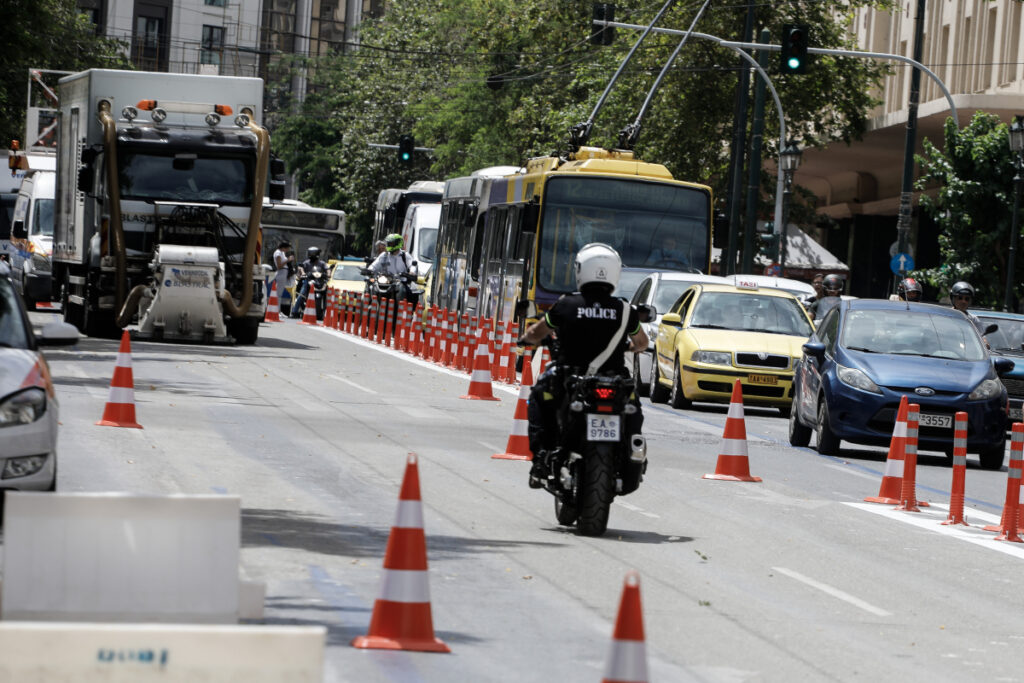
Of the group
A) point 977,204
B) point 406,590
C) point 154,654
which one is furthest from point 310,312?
point 154,654

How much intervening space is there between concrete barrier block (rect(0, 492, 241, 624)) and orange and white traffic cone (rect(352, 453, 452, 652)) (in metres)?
1.59

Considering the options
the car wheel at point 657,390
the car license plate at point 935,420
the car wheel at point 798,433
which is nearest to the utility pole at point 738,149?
the car wheel at point 657,390

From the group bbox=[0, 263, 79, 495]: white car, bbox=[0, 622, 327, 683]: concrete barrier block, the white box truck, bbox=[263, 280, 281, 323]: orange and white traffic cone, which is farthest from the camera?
bbox=[263, 280, 281, 323]: orange and white traffic cone

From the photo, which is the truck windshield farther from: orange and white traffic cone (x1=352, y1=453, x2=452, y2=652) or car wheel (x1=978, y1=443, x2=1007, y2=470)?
orange and white traffic cone (x1=352, y1=453, x2=452, y2=652)

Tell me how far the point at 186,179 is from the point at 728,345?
332 inches

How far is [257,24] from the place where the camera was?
10494cm

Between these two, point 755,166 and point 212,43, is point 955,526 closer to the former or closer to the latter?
point 755,166

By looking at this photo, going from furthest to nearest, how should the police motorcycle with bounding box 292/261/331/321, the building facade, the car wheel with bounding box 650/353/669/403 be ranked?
the building facade
the police motorcycle with bounding box 292/261/331/321
the car wheel with bounding box 650/353/669/403

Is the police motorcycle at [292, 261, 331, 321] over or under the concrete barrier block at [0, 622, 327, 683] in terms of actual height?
under

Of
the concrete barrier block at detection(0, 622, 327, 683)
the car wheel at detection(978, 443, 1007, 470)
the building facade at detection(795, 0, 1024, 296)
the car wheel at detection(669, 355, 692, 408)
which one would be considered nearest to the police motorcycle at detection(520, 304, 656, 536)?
the concrete barrier block at detection(0, 622, 327, 683)

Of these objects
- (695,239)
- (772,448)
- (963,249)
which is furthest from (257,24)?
(772,448)

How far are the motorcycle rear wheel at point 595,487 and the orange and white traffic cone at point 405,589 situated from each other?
149 inches

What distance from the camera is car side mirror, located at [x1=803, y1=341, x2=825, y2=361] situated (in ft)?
64.6

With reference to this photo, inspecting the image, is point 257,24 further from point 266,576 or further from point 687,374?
point 266,576
